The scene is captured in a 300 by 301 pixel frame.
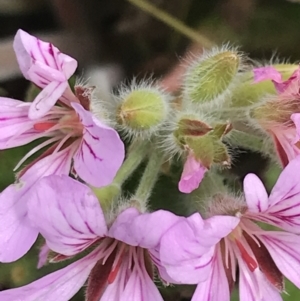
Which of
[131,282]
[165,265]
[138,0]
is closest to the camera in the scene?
[165,265]

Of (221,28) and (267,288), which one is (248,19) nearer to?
(221,28)

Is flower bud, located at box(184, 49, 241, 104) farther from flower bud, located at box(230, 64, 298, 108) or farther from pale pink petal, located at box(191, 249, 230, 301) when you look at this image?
pale pink petal, located at box(191, 249, 230, 301)

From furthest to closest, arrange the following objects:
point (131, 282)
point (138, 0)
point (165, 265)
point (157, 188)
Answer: point (138, 0) → point (157, 188) → point (131, 282) → point (165, 265)

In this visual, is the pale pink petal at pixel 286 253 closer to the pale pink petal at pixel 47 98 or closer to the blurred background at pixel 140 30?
the pale pink petal at pixel 47 98

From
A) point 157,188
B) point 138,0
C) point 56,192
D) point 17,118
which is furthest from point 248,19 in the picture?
point 56,192

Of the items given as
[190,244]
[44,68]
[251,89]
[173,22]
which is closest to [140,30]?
[173,22]

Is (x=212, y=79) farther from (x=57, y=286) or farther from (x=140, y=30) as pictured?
(x=140, y=30)
